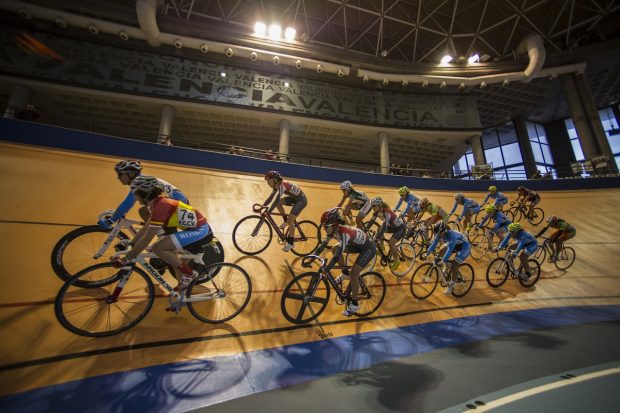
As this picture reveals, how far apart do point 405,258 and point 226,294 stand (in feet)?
14.7

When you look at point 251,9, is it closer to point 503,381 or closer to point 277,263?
point 277,263

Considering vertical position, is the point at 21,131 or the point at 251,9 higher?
the point at 251,9

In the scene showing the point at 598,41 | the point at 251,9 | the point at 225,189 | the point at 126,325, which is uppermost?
the point at 251,9

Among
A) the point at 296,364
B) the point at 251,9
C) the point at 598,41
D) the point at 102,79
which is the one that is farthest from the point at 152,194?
the point at 598,41

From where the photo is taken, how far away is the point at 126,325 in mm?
2977

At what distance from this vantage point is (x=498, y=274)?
6.25 meters

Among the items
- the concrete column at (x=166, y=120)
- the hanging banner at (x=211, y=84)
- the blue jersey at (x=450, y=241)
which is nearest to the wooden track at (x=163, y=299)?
the blue jersey at (x=450, y=241)

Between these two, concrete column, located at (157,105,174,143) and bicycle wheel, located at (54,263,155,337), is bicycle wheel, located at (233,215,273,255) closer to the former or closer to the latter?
bicycle wheel, located at (54,263,155,337)

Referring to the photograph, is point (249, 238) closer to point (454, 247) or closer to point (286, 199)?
point (286, 199)

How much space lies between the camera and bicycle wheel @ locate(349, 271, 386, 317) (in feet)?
13.8

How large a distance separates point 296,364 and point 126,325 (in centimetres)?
202

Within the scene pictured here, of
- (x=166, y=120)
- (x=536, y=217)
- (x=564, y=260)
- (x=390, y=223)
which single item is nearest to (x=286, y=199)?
(x=390, y=223)

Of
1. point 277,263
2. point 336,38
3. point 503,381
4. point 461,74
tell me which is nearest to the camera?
point 503,381

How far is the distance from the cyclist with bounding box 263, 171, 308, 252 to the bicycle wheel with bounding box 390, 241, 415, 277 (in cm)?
247
